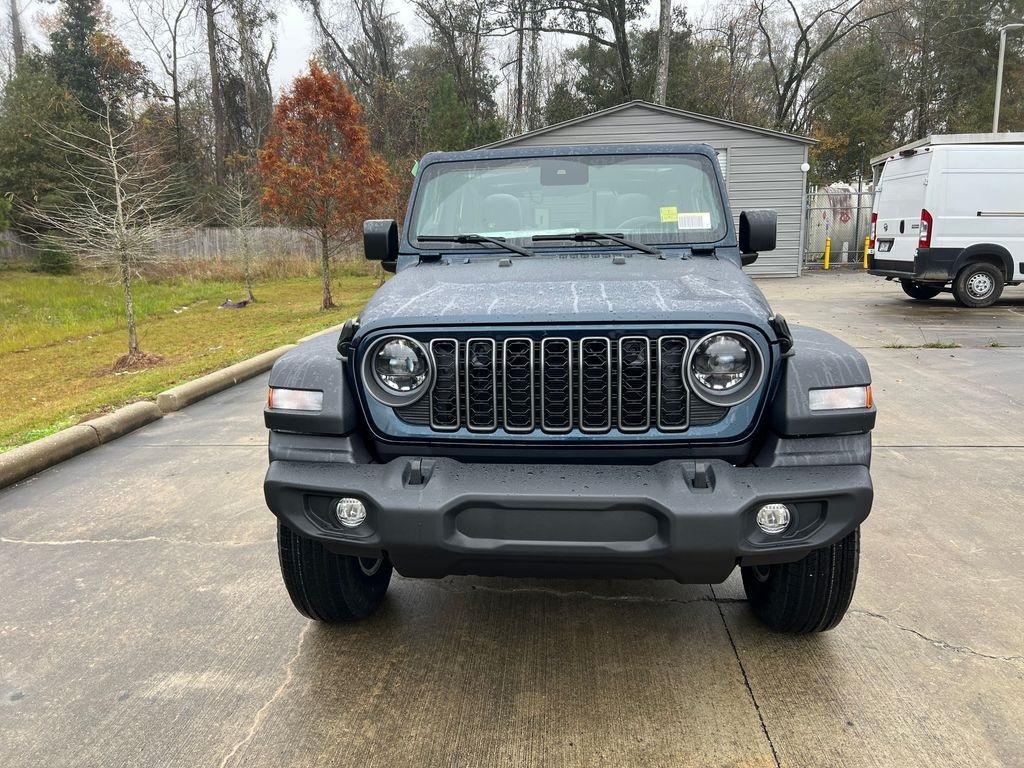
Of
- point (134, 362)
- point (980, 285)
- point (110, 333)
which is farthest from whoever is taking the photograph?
point (110, 333)

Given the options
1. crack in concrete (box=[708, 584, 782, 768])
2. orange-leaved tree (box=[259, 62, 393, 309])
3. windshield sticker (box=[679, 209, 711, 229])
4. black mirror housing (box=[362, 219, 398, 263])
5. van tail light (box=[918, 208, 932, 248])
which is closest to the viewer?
crack in concrete (box=[708, 584, 782, 768])

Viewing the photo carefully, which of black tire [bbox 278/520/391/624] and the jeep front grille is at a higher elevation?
the jeep front grille

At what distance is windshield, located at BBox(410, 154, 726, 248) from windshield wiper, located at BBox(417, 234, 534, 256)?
28mm

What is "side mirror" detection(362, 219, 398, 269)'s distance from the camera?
368 cm

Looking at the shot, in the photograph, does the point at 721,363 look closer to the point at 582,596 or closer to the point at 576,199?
the point at 582,596

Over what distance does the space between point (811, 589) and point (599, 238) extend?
1745 millimetres

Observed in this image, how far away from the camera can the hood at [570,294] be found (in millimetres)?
2375

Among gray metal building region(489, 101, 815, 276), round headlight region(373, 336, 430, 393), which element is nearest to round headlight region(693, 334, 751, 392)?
round headlight region(373, 336, 430, 393)

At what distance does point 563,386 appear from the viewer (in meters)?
2.40

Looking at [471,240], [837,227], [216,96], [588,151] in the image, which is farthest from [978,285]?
[216,96]

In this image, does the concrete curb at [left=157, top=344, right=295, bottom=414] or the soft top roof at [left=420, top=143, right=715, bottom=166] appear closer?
the soft top roof at [left=420, top=143, right=715, bottom=166]

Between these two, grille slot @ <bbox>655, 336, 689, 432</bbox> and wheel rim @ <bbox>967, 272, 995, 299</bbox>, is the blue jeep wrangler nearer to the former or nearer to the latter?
grille slot @ <bbox>655, 336, 689, 432</bbox>

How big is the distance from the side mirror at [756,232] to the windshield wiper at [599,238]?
0.52 metres

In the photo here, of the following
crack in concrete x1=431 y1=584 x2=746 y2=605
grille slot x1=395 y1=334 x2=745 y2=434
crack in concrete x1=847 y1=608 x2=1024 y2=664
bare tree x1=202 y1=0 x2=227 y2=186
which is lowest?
crack in concrete x1=431 y1=584 x2=746 y2=605
